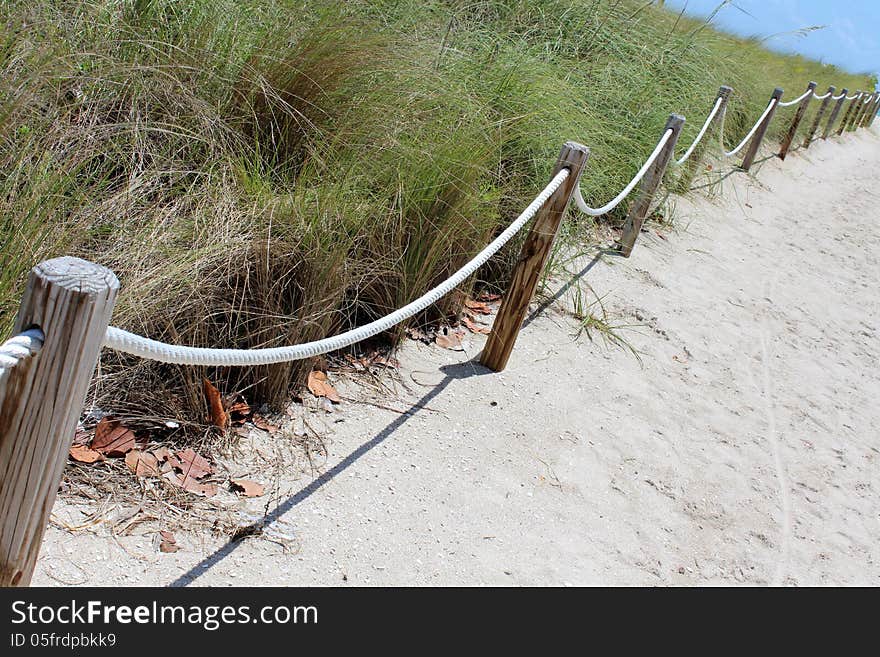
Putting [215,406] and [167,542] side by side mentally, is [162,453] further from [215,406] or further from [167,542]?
[167,542]

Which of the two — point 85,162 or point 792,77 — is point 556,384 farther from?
point 792,77

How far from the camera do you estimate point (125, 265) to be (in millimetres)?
2953

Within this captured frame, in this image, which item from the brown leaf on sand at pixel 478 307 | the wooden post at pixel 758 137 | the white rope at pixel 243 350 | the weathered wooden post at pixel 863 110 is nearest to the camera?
the white rope at pixel 243 350

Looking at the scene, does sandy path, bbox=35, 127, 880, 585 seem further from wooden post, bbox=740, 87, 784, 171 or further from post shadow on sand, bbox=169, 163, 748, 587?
wooden post, bbox=740, 87, 784, 171

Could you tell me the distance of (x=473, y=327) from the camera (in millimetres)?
4527

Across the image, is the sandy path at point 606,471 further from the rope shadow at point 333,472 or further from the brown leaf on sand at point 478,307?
the brown leaf on sand at point 478,307

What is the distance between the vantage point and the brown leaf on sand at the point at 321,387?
11.4 ft

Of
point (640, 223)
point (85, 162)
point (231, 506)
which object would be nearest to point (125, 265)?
point (85, 162)

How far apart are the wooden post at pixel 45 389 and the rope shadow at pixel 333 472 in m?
0.82

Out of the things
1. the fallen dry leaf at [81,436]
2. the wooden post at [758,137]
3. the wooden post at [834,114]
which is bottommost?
the fallen dry leaf at [81,436]

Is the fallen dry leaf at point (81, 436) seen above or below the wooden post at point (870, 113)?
below

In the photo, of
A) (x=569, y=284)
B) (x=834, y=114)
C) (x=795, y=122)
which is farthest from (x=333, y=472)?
(x=834, y=114)

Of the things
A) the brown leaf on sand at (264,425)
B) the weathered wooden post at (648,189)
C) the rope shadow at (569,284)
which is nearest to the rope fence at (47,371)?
the brown leaf on sand at (264,425)

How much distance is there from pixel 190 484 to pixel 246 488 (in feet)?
0.62
